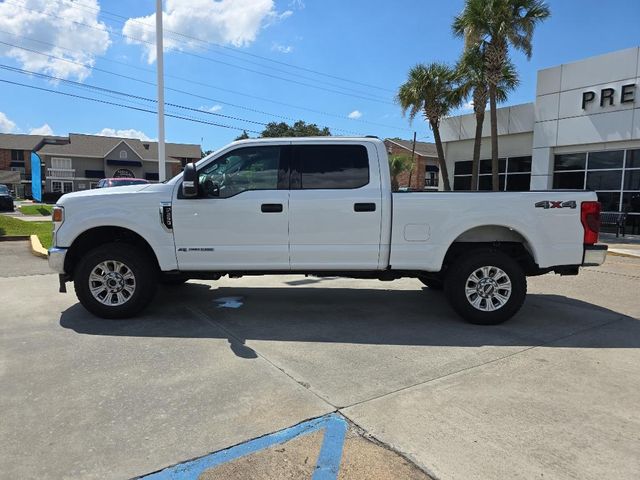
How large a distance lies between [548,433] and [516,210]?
289 centimetres

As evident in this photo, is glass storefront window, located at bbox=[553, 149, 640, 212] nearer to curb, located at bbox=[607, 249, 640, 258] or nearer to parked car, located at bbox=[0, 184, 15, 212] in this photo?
curb, located at bbox=[607, 249, 640, 258]

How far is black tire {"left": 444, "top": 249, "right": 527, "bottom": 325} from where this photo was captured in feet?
18.2

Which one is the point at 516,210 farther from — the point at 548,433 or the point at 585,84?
the point at 585,84

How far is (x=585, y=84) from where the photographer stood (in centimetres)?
1805

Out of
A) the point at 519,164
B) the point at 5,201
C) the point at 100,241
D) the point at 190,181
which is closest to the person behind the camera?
the point at 190,181

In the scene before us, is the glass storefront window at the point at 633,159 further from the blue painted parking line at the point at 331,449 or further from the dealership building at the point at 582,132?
the blue painted parking line at the point at 331,449

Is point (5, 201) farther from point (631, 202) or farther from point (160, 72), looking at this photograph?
point (631, 202)

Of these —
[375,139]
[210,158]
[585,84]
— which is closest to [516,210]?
[375,139]

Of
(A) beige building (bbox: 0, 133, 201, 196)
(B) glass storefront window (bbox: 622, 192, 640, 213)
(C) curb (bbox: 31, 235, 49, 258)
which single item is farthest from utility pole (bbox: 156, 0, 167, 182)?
(A) beige building (bbox: 0, 133, 201, 196)

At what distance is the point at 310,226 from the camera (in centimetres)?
556

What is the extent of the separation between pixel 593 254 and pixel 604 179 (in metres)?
15.2

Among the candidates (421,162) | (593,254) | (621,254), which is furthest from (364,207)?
(421,162)

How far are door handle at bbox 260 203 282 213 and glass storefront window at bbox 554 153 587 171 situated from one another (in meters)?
17.3

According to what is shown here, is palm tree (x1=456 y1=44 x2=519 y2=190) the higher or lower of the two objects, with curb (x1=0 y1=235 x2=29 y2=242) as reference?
higher
